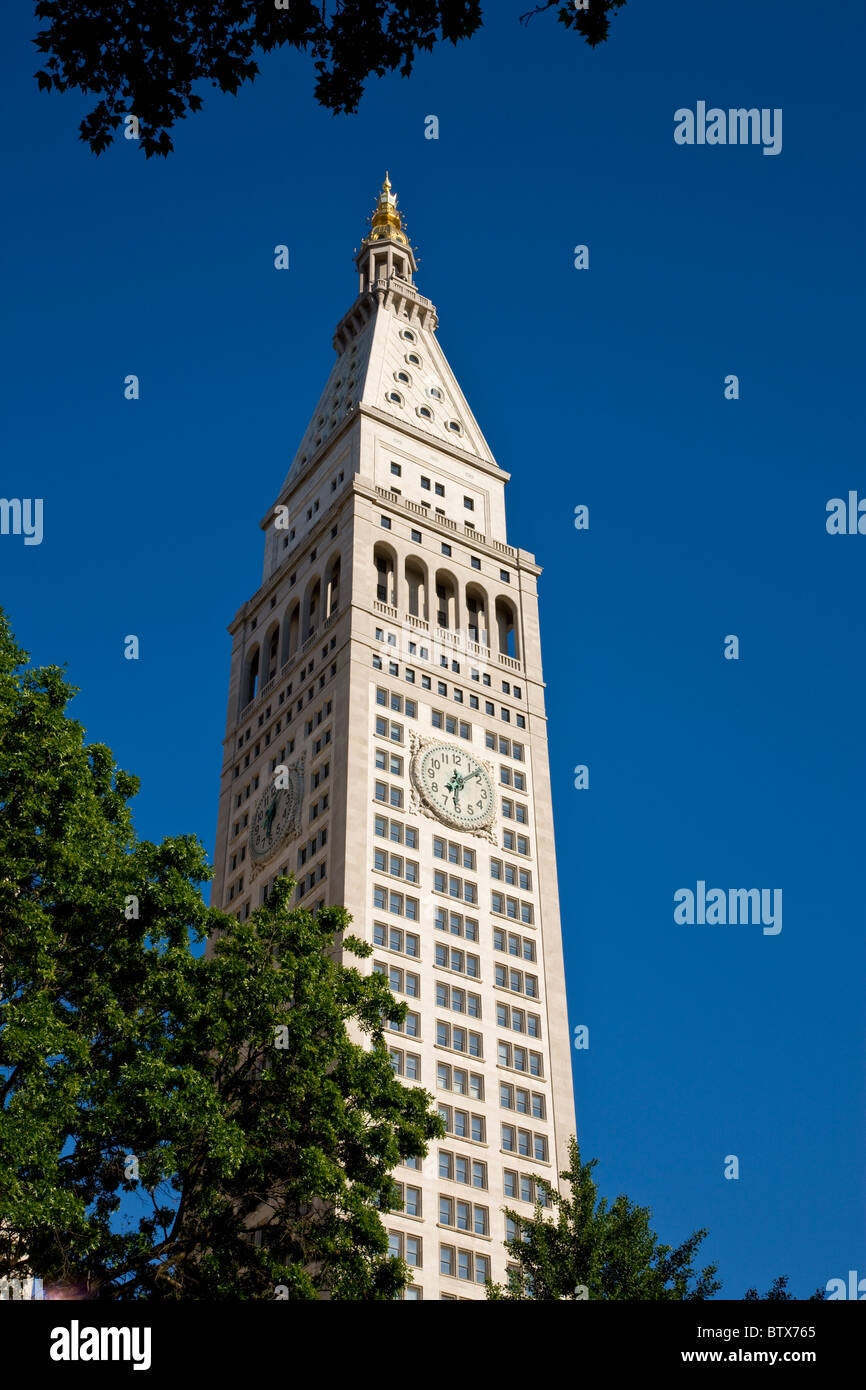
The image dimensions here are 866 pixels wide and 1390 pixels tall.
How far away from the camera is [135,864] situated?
33.7 m

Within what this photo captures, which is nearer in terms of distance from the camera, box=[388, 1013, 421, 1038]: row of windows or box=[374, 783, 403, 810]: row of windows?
box=[388, 1013, 421, 1038]: row of windows

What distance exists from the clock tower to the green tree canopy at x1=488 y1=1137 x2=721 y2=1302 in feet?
99.4

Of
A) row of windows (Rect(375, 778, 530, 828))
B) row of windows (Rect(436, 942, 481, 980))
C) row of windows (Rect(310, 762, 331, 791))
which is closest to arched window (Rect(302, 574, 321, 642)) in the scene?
row of windows (Rect(310, 762, 331, 791))

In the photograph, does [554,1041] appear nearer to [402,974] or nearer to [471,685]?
[402,974]

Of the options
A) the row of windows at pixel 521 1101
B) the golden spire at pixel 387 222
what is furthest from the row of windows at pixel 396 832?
the golden spire at pixel 387 222

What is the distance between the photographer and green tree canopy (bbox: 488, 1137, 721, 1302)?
3716 centimetres

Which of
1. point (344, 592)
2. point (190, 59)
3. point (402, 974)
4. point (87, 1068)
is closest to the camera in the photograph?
point (190, 59)

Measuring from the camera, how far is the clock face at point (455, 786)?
279ft

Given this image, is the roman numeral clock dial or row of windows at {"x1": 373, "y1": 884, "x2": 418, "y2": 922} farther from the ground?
the roman numeral clock dial

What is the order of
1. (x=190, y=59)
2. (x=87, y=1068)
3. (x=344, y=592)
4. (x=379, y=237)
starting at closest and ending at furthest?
1. (x=190, y=59)
2. (x=87, y=1068)
3. (x=344, y=592)
4. (x=379, y=237)

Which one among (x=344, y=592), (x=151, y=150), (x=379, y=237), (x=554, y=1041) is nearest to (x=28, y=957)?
(x=151, y=150)

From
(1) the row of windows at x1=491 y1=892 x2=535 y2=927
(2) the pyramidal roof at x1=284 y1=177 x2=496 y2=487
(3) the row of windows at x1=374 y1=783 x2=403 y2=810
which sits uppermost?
(2) the pyramidal roof at x1=284 y1=177 x2=496 y2=487

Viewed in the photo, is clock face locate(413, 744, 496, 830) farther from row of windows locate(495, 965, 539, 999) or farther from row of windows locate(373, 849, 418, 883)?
row of windows locate(495, 965, 539, 999)

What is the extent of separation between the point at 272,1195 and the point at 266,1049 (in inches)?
127
